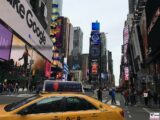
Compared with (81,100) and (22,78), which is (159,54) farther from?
(22,78)

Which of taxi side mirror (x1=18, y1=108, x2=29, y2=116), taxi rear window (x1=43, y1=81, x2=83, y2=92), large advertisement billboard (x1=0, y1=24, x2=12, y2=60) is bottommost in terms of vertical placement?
taxi side mirror (x1=18, y1=108, x2=29, y2=116)

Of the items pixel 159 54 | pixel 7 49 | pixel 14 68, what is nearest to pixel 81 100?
pixel 159 54

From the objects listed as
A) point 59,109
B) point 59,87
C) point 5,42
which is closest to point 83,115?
point 59,109

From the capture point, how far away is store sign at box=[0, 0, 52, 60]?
66500 millimetres

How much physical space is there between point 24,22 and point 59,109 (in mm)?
73082

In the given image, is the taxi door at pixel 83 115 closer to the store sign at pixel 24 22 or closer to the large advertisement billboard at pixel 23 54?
the store sign at pixel 24 22

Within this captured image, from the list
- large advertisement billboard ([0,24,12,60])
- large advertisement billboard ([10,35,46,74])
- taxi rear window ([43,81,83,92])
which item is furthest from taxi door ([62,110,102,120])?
large advertisement billboard ([10,35,46,74])

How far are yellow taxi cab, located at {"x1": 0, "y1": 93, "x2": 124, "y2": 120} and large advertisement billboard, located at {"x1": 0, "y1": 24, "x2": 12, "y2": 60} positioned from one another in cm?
5264

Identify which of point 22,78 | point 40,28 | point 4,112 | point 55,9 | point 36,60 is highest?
point 55,9

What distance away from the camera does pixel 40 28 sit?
102 m

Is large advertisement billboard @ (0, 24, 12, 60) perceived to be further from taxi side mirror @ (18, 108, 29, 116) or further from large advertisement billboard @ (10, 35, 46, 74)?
taxi side mirror @ (18, 108, 29, 116)

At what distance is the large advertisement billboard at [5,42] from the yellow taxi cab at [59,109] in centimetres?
5264

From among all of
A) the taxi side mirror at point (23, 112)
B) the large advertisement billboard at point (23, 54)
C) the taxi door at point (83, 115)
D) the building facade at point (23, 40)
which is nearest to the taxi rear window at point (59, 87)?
the taxi door at point (83, 115)

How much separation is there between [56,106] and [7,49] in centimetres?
5780
